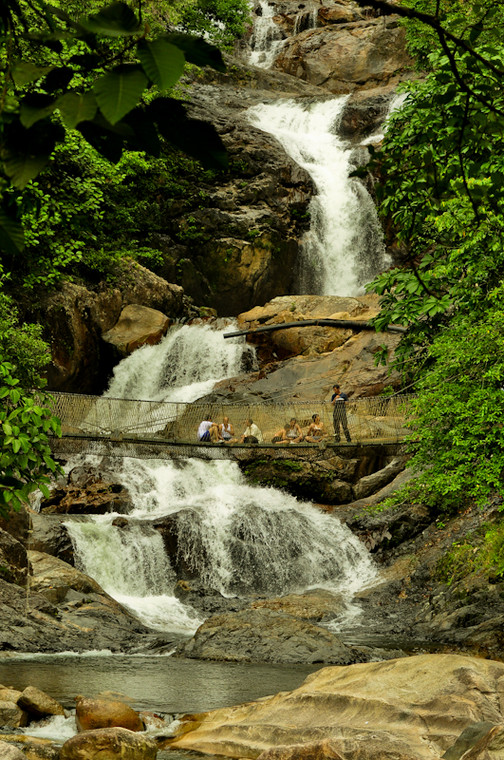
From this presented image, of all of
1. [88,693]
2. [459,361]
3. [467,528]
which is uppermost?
[459,361]

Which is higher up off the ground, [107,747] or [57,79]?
[57,79]

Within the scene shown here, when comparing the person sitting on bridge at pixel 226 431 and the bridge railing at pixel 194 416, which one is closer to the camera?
the bridge railing at pixel 194 416

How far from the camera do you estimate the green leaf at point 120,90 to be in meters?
1.19

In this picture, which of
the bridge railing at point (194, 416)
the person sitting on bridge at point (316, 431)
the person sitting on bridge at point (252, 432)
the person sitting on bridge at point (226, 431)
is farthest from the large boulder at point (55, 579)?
the person sitting on bridge at point (316, 431)

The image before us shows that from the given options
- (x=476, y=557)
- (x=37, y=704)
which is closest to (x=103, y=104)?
(x=37, y=704)

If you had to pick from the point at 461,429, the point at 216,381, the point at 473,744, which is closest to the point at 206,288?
the point at 216,381

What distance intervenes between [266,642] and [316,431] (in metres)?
8.62

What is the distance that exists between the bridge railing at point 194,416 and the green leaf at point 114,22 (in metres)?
15.8

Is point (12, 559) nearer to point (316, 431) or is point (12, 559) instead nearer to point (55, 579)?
point (55, 579)

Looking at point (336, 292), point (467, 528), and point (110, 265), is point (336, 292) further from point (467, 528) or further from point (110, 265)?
point (467, 528)

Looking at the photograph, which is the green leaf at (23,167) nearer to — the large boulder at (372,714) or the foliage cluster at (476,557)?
the large boulder at (372,714)

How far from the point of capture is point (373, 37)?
1487 inches

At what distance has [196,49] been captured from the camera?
4.30 ft

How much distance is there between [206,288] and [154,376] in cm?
551
